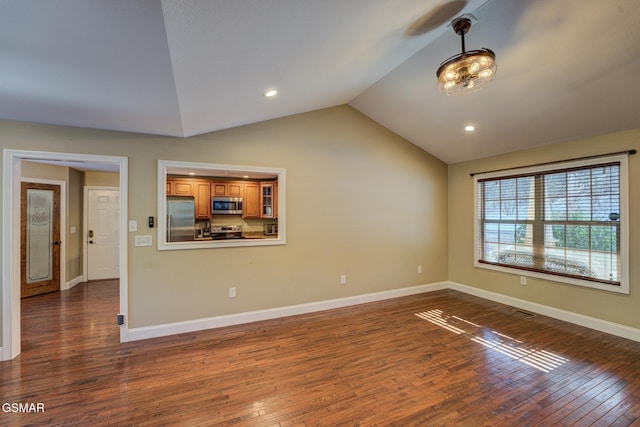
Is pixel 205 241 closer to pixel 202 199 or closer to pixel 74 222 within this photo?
pixel 202 199

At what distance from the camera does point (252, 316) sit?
3.75m

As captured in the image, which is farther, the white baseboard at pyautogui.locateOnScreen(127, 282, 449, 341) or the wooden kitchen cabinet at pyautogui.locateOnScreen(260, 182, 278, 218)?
the wooden kitchen cabinet at pyautogui.locateOnScreen(260, 182, 278, 218)

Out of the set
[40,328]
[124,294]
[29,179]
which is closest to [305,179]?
[124,294]

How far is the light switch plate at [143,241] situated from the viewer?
10.5 ft

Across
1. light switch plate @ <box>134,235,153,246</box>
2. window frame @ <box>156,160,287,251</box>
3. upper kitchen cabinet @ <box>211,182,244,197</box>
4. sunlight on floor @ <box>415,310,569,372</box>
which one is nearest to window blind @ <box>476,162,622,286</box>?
sunlight on floor @ <box>415,310,569,372</box>

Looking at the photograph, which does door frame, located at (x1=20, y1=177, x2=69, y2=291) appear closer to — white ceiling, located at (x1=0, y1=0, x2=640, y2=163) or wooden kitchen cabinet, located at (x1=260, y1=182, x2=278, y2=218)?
white ceiling, located at (x1=0, y1=0, x2=640, y2=163)

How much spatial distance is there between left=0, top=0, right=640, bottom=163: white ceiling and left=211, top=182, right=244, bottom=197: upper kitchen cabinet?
2877 millimetres

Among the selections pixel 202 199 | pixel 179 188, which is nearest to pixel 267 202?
pixel 202 199

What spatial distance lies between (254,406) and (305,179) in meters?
2.82

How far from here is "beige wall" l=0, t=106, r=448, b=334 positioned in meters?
3.21

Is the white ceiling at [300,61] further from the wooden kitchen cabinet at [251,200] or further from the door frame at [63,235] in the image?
the door frame at [63,235]

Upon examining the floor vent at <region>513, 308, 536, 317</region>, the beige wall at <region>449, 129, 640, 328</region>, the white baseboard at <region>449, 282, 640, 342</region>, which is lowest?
the floor vent at <region>513, 308, 536, 317</region>

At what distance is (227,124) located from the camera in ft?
11.2

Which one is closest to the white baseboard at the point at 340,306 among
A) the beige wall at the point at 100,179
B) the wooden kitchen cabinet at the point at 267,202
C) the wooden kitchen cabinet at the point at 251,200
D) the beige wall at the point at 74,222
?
the wooden kitchen cabinet at the point at 267,202
